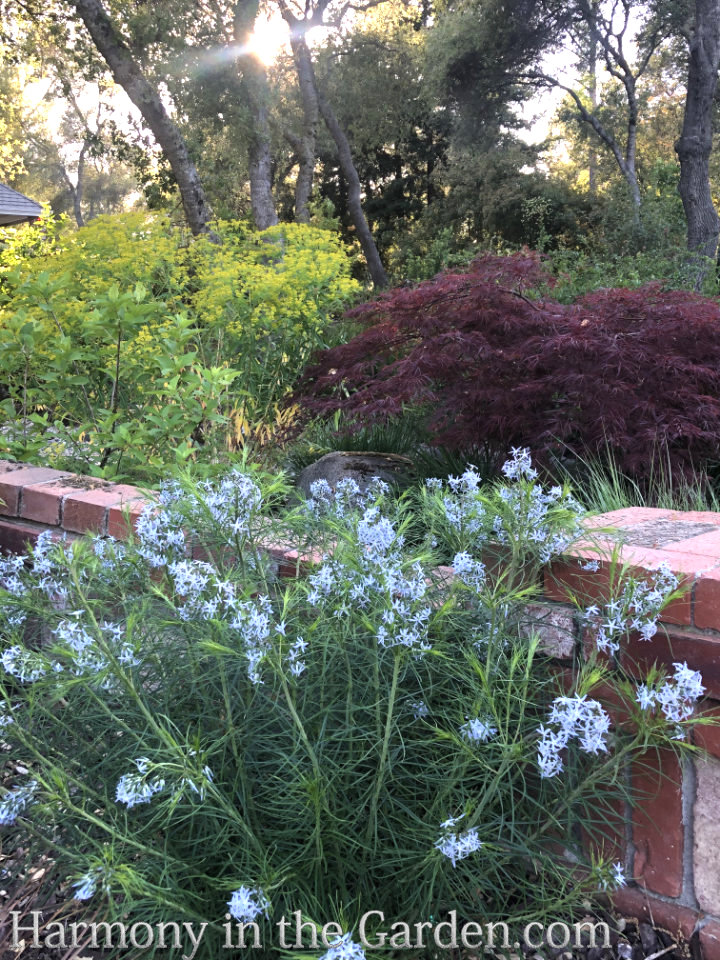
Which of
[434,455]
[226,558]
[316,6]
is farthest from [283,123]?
[226,558]

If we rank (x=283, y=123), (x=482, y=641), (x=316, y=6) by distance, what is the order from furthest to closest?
(x=316, y=6)
(x=283, y=123)
(x=482, y=641)

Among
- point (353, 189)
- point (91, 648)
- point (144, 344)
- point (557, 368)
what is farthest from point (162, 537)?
point (353, 189)

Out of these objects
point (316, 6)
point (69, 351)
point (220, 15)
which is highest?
point (316, 6)

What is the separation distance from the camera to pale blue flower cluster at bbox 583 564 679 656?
1.32 m

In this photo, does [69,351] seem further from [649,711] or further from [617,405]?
[649,711]

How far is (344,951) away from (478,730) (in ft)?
1.17

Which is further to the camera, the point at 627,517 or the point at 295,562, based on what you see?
the point at 627,517

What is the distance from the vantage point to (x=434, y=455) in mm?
4121

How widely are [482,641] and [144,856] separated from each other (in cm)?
70

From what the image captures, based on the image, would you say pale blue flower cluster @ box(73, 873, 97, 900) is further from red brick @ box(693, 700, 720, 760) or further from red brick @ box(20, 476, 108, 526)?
red brick @ box(20, 476, 108, 526)

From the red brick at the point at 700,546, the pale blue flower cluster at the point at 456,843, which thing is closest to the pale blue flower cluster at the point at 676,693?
the pale blue flower cluster at the point at 456,843

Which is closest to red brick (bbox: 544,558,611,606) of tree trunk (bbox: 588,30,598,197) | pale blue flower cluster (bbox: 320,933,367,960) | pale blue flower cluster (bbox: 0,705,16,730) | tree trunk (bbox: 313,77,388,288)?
pale blue flower cluster (bbox: 320,933,367,960)

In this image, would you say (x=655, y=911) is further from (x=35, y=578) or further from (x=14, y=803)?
(x=35, y=578)

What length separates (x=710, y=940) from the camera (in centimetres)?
148
